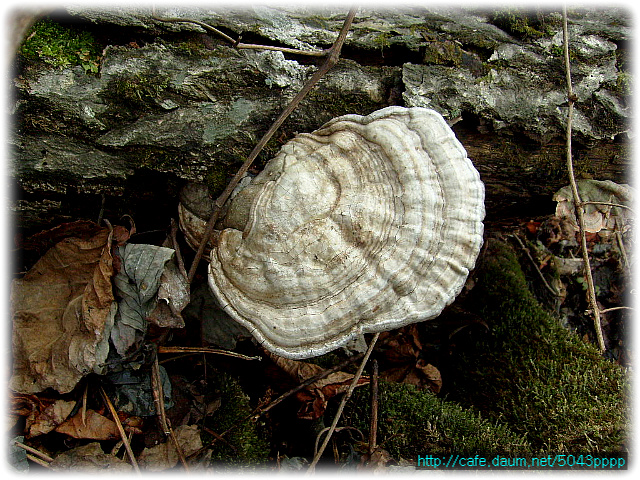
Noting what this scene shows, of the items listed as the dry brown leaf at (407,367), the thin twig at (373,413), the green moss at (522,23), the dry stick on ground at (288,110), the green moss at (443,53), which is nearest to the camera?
the dry stick on ground at (288,110)

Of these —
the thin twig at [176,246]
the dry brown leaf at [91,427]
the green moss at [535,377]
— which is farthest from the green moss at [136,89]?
the green moss at [535,377]

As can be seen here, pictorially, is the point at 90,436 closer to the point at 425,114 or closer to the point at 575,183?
the point at 425,114

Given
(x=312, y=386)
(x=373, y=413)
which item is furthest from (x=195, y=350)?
(x=373, y=413)

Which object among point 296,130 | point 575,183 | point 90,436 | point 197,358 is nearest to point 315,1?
point 296,130

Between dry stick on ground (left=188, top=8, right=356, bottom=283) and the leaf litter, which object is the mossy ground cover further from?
dry stick on ground (left=188, top=8, right=356, bottom=283)

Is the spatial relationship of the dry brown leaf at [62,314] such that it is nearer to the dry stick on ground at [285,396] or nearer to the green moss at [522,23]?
the dry stick on ground at [285,396]

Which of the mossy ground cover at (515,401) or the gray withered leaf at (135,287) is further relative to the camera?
the mossy ground cover at (515,401)

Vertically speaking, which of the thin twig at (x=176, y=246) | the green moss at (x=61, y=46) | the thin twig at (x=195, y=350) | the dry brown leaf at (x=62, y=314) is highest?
the green moss at (x=61, y=46)
